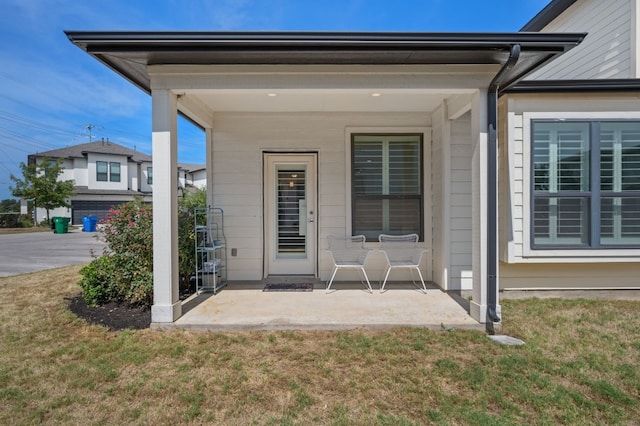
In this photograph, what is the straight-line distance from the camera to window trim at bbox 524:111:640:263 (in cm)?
406

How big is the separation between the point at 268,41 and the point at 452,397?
3254 mm

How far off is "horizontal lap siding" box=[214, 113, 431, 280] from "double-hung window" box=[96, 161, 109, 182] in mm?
22779

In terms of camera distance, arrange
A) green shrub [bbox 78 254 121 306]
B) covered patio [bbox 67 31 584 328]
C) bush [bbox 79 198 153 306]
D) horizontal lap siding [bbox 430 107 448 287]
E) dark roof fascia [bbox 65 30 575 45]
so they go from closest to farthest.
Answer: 1. dark roof fascia [bbox 65 30 575 45]
2. covered patio [bbox 67 31 584 328]
3. bush [bbox 79 198 153 306]
4. green shrub [bbox 78 254 121 306]
5. horizontal lap siding [bbox 430 107 448 287]

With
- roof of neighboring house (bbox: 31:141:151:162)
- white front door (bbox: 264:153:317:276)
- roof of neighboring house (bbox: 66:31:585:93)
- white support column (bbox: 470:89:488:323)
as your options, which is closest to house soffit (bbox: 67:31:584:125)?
roof of neighboring house (bbox: 66:31:585:93)

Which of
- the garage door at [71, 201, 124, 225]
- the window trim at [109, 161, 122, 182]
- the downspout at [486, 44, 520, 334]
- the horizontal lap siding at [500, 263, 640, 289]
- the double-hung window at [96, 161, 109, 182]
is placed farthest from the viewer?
the window trim at [109, 161, 122, 182]

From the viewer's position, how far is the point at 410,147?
5082 millimetres

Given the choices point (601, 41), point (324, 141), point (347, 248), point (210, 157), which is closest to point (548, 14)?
point (601, 41)

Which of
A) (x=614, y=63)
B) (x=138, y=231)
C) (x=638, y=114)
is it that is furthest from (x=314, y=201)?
(x=614, y=63)

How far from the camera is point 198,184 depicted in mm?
31406

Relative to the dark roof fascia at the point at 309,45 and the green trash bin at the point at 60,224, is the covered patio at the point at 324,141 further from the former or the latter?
the green trash bin at the point at 60,224

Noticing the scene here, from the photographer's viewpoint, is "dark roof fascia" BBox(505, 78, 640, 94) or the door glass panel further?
the door glass panel

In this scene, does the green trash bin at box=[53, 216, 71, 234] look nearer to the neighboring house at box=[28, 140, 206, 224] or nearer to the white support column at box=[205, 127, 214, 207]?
the neighboring house at box=[28, 140, 206, 224]

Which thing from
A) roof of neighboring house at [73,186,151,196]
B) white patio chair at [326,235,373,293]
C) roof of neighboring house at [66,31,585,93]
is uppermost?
roof of neighboring house at [66,31,585,93]

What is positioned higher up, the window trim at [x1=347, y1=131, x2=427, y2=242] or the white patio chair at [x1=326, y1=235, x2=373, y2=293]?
the window trim at [x1=347, y1=131, x2=427, y2=242]
